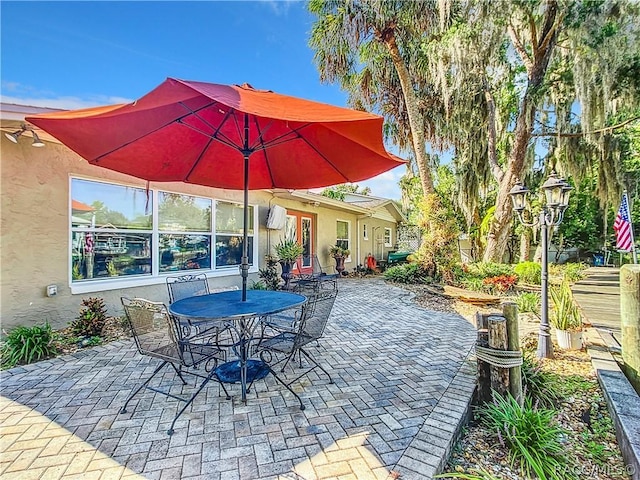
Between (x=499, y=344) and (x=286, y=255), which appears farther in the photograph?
(x=286, y=255)

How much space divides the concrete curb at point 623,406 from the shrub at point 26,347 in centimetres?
557

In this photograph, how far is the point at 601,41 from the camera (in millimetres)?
7762

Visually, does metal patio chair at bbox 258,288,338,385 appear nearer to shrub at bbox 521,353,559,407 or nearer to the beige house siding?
shrub at bbox 521,353,559,407

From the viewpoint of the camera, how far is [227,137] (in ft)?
12.3

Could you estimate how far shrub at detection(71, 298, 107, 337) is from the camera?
14.7 ft

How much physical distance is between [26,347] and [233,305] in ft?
8.88

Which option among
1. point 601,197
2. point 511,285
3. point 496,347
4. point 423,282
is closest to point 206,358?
point 496,347

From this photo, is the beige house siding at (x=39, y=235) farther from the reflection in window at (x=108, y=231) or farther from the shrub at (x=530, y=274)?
the shrub at (x=530, y=274)

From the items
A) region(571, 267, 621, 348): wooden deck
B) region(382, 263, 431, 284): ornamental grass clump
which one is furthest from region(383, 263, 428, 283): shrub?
region(571, 267, 621, 348): wooden deck

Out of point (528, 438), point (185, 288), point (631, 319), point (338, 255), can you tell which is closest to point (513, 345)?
point (528, 438)

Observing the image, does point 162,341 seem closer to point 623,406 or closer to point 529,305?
point 623,406

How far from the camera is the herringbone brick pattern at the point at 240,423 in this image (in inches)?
80.0

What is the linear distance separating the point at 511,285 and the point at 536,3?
732 cm

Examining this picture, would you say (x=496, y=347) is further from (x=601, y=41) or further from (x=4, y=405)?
(x=601, y=41)
